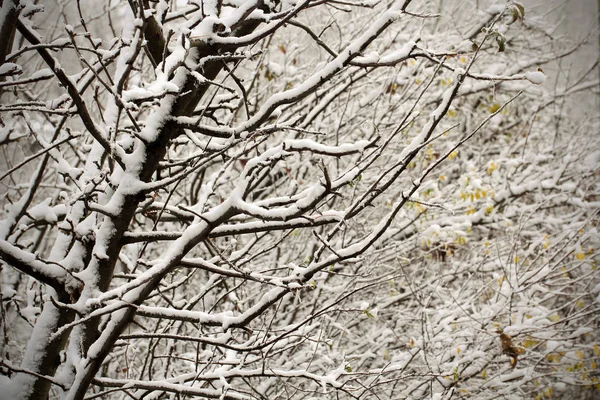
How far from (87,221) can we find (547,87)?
7.47 metres

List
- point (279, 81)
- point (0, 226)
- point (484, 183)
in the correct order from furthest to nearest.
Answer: point (279, 81)
point (484, 183)
point (0, 226)

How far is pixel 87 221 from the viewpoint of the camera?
2.23 m

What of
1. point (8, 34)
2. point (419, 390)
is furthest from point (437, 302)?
point (8, 34)

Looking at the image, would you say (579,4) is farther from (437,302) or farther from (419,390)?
(419,390)

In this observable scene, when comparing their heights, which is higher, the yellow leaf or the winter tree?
the yellow leaf

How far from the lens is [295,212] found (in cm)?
180

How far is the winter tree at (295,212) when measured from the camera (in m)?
1.91

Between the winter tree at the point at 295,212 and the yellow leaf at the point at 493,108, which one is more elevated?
the yellow leaf at the point at 493,108

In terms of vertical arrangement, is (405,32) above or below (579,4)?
below

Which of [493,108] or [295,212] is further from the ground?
[493,108]

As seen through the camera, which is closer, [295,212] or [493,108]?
[295,212]

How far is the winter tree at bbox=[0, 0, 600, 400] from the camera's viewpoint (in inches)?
75.2

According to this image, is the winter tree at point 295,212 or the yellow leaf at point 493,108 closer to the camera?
the winter tree at point 295,212

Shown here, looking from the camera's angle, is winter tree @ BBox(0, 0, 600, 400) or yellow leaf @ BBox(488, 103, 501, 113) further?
yellow leaf @ BBox(488, 103, 501, 113)
